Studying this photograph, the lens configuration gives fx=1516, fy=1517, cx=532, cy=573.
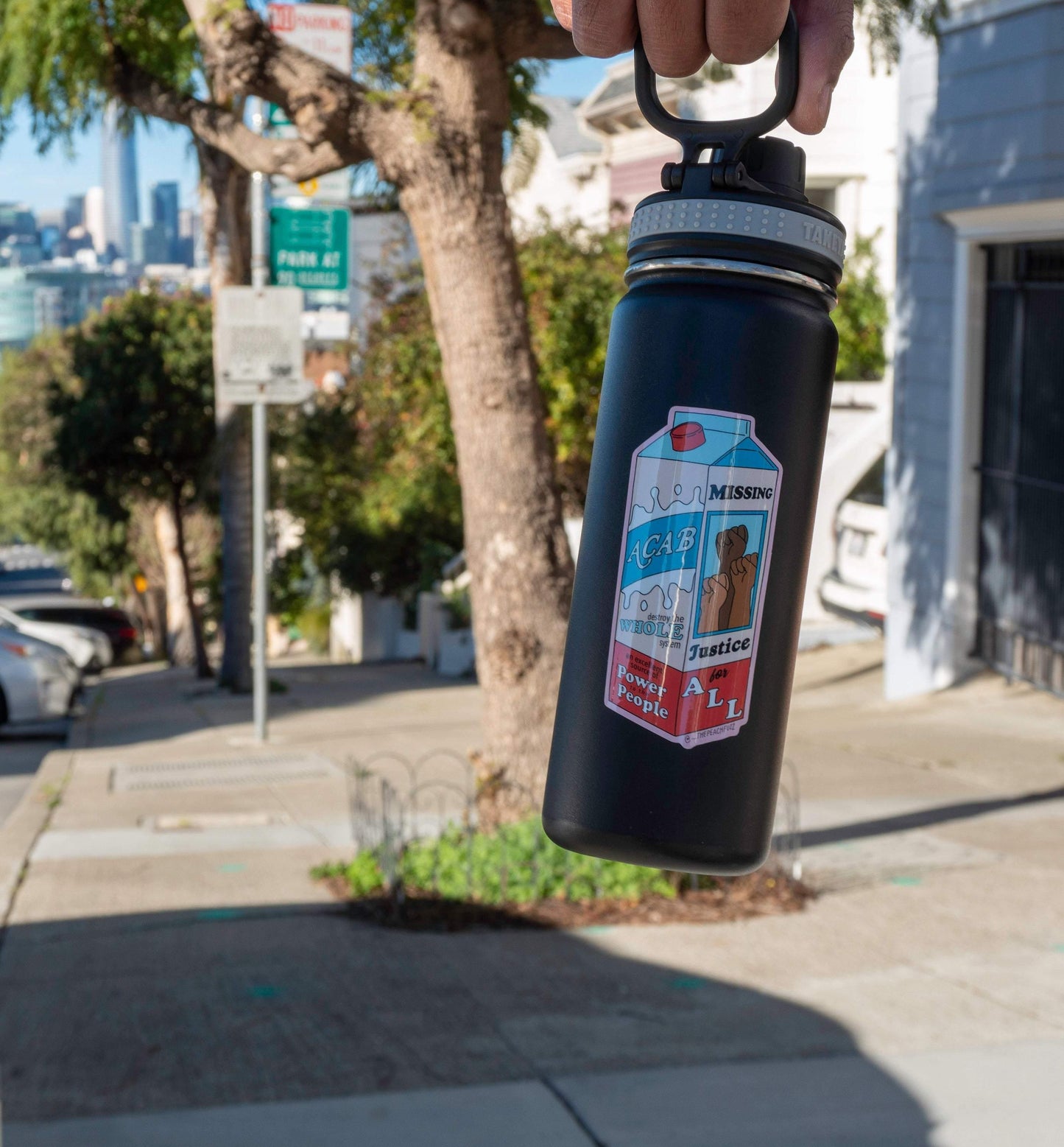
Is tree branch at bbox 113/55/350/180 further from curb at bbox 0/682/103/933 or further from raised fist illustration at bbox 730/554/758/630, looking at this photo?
raised fist illustration at bbox 730/554/758/630

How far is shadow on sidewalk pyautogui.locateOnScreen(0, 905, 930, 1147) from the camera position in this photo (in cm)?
459

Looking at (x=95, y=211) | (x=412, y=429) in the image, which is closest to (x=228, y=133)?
(x=412, y=429)

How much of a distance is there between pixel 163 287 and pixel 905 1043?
72.7ft

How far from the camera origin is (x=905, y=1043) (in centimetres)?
500

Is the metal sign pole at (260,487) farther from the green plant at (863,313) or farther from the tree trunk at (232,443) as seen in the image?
the green plant at (863,313)

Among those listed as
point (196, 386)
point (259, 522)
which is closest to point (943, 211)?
point (259, 522)

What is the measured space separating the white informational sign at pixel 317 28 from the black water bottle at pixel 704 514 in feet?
28.4

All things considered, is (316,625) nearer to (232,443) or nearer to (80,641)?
(80,641)

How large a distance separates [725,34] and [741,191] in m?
0.13

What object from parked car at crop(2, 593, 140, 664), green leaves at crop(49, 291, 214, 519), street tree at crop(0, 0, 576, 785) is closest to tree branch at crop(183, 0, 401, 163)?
street tree at crop(0, 0, 576, 785)

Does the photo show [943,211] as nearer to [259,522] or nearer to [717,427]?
[259,522]

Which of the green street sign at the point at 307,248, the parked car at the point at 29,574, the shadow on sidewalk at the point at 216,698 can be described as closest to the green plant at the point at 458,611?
the shadow on sidewalk at the point at 216,698

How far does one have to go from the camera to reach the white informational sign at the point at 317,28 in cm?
954

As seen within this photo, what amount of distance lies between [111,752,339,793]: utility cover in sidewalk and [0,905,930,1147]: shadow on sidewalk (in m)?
4.33
